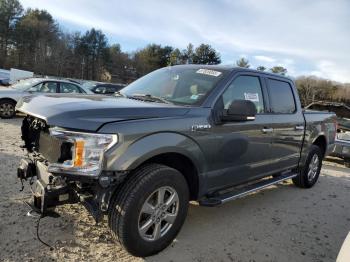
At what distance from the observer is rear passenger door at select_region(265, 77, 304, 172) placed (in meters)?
5.33

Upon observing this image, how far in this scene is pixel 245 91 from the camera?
479 cm

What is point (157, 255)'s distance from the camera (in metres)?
3.71

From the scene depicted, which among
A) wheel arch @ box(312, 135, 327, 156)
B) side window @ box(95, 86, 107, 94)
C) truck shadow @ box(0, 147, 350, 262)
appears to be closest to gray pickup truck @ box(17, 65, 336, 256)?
truck shadow @ box(0, 147, 350, 262)

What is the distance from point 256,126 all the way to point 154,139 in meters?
1.81

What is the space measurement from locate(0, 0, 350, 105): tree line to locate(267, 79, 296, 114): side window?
46.5 meters

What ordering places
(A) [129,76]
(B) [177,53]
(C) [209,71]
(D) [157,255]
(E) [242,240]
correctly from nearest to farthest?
(D) [157,255], (E) [242,240], (C) [209,71], (B) [177,53], (A) [129,76]

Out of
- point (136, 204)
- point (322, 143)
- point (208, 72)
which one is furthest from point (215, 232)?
point (322, 143)

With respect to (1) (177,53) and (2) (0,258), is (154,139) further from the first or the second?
(1) (177,53)

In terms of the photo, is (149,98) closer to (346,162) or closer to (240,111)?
(240,111)

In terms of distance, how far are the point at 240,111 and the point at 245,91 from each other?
0.85m

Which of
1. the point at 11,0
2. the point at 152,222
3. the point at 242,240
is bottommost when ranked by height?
the point at 242,240

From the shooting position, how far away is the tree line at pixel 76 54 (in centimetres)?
5478

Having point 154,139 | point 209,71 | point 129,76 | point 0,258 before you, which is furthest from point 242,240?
point 129,76

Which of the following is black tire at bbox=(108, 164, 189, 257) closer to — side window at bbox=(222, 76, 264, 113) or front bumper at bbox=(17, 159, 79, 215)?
front bumper at bbox=(17, 159, 79, 215)
